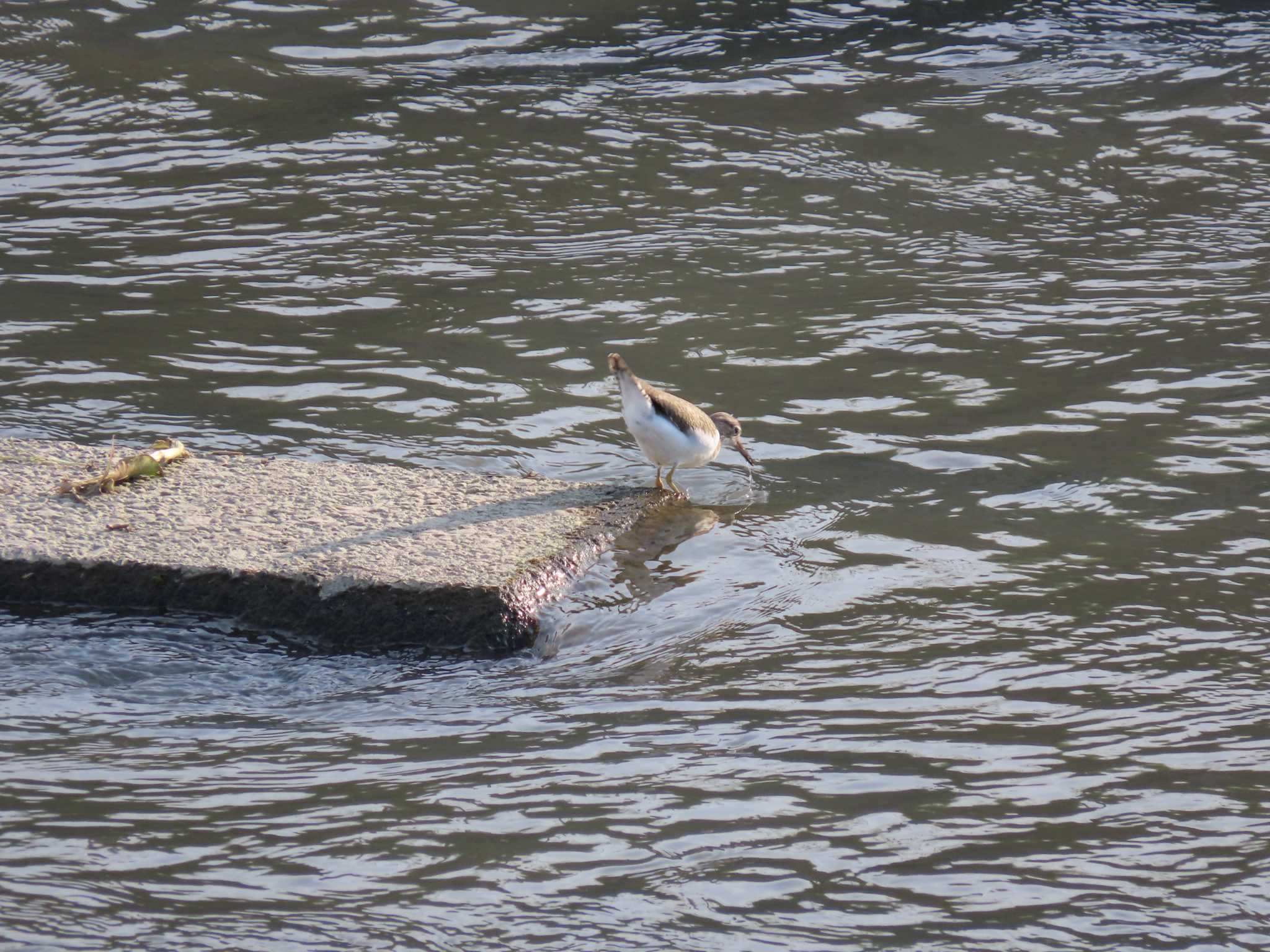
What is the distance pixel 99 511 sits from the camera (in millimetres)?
5461

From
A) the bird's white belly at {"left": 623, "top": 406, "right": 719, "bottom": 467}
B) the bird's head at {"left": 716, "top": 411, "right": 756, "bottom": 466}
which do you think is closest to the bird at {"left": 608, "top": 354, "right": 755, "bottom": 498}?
the bird's white belly at {"left": 623, "top": 406, "right": 719, "bottom": 467}

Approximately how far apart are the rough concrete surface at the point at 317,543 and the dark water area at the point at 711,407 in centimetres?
14

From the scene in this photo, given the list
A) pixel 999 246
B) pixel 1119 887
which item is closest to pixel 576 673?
pixel 1119 887

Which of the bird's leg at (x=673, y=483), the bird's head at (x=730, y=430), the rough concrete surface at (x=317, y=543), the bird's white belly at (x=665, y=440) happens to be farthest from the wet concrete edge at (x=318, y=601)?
the bird's head at (x=730, y=430)

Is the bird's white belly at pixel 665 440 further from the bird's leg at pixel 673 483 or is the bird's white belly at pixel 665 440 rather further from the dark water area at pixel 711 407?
the dark water area at pixel 711 407

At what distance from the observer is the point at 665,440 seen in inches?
238

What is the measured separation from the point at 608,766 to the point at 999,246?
579 cm

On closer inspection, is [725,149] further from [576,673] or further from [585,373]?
[576,673]

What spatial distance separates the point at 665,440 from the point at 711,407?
1151mm

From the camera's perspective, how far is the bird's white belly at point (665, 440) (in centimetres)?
597

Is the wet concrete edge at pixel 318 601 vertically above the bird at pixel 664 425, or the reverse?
the bird at pixel 664 425

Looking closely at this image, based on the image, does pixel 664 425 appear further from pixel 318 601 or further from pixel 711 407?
pixel 318 601

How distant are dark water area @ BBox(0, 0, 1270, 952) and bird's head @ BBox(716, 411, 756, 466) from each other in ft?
0.55

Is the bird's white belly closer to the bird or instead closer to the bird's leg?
the bird
